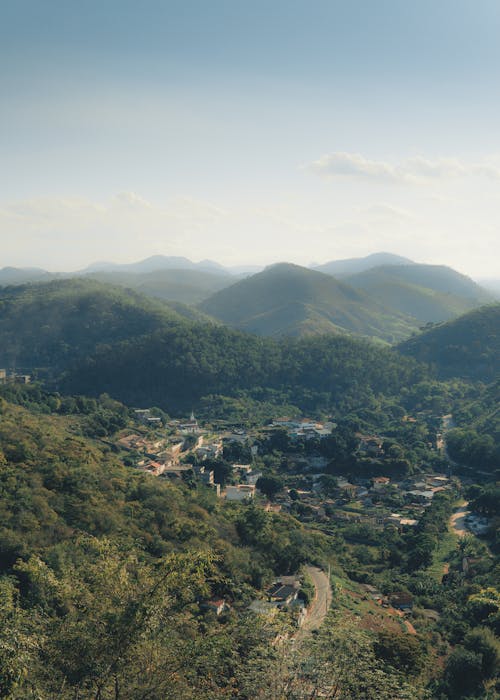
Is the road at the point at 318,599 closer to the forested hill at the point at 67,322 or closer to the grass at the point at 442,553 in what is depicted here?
the grass at the point at 442,553

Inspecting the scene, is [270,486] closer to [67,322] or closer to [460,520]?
[460,520]

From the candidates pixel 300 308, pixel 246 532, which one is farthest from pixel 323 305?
pixel 246 532

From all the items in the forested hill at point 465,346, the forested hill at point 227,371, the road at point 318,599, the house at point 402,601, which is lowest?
the house at point 402,601

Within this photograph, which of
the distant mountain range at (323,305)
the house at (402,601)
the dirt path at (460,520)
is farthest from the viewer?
the distant mountain range at (323,305)

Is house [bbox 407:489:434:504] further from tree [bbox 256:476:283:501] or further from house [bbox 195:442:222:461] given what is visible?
house [bbox 195:442:222:461]

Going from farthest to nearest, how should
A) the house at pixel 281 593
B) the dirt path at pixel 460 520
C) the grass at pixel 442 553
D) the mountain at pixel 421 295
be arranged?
the mountain at pixel 421 295 < the dirt path at pixel 460 520 < the grass at pixel 442 553 < the house at pixel 281 593

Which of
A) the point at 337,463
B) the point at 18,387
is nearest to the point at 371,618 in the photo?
the point at 337,463

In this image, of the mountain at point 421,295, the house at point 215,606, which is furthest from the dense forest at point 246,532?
the mountain at point 421,295
